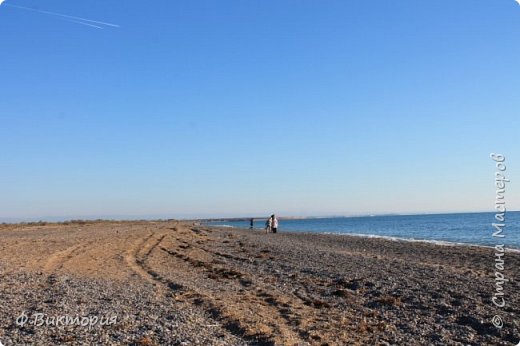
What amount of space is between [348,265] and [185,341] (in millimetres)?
13410

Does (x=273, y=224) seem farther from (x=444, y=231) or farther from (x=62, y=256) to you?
(x=62, y=256)

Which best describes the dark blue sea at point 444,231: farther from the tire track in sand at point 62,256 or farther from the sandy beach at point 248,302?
the tire track in sand at point 62,256

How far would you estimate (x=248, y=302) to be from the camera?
12594 millimetres

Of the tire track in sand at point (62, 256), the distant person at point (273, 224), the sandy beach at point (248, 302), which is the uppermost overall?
the distant person at point (273, 224)

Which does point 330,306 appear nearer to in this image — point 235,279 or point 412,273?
point 235,279

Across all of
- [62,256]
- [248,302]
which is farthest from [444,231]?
[248,302]

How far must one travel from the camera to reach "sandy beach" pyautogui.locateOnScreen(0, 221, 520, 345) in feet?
30.5

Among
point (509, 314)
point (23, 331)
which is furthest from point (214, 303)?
point (509, 314)

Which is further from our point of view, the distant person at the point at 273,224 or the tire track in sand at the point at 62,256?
the distant person at the point at 273,224

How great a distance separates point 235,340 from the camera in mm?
8938

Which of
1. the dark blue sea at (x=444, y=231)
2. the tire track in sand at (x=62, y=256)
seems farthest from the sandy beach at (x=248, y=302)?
the dark blue sea at (x=444, y=231)

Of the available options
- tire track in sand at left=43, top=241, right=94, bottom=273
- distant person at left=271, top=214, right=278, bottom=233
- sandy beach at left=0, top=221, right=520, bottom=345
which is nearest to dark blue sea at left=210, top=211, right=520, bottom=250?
sandy beach at left=0, top=221, right=520, bottom=345

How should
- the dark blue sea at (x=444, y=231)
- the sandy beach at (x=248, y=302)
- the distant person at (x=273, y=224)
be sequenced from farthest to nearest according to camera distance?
the distant person at (x=273, y=224), the dark blue sea at (x=444, y=231), the sandy beach at (x=248, y=302)

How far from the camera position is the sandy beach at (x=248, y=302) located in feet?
30.5
